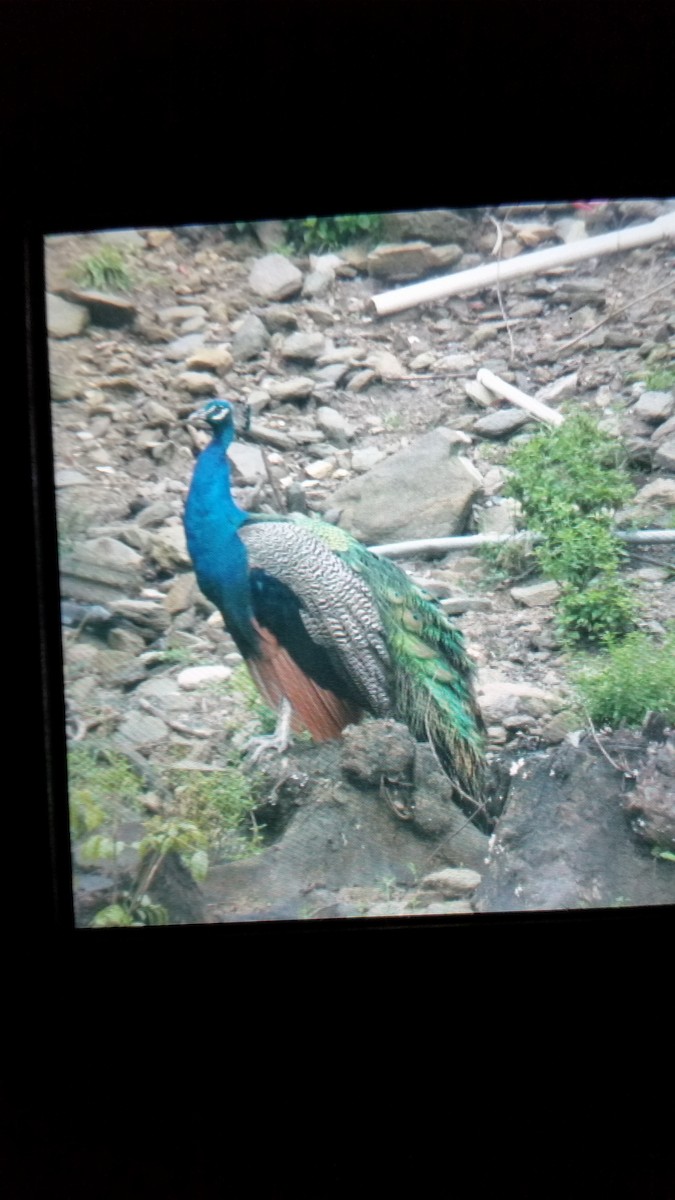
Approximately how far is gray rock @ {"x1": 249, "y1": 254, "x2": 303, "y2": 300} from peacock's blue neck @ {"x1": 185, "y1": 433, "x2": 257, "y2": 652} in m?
0.26

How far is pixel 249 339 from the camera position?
68.5 inches

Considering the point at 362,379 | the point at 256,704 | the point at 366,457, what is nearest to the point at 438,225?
the point at 362,379

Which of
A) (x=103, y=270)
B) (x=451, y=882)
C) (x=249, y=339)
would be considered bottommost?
(x=451, y=882)

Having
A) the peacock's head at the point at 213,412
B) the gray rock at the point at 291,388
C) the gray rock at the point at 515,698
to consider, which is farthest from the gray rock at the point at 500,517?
the peacock's head at the point at 213,412

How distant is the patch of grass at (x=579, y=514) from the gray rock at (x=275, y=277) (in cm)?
48

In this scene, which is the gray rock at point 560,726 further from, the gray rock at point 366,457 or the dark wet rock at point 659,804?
the gray rock at point 366,457

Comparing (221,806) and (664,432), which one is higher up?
(664,432)

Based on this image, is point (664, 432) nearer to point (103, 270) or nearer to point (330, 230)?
point (330, 230)

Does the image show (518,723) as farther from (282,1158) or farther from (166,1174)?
(166,1174)

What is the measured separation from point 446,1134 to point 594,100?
1.79 meters

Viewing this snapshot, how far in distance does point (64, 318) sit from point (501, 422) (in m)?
0.78

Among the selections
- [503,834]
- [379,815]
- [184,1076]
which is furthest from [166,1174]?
[503,834]

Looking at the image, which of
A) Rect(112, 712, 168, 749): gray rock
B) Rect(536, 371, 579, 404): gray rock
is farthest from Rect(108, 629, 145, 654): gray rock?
Rect(536, 371, 579, 404): gray rock

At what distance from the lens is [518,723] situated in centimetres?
177
